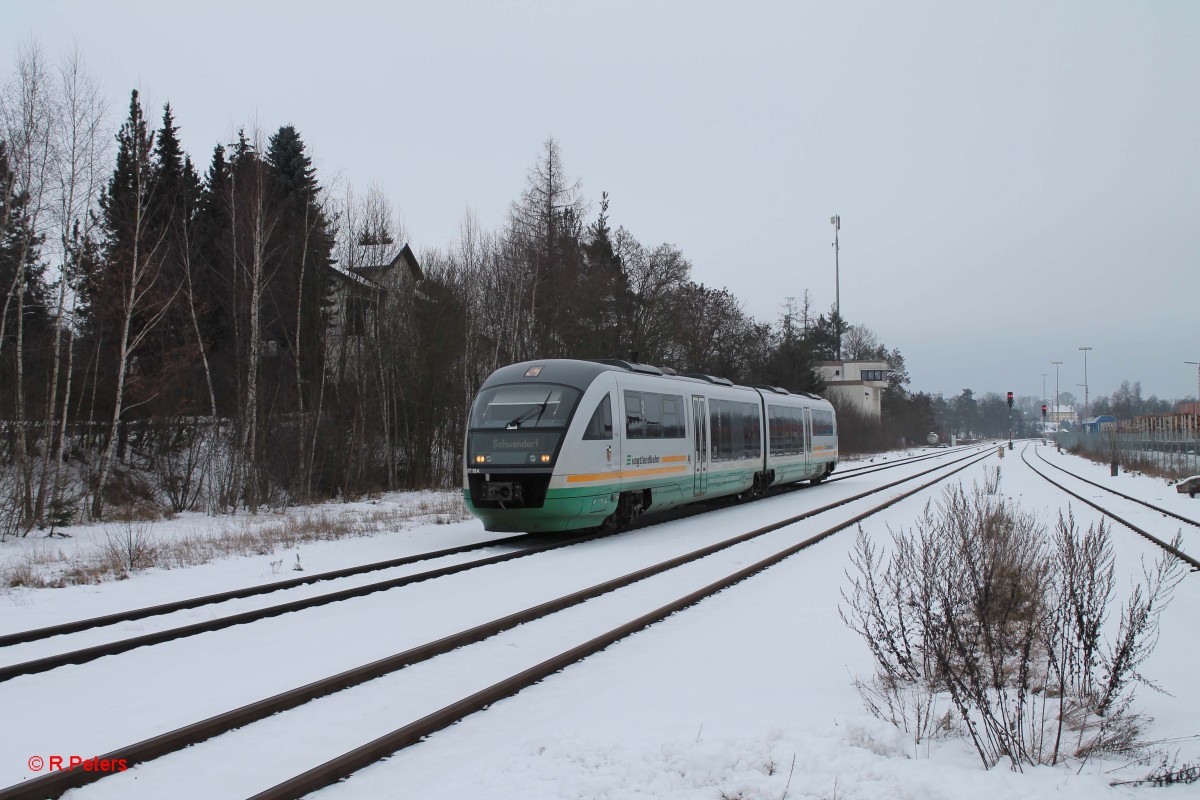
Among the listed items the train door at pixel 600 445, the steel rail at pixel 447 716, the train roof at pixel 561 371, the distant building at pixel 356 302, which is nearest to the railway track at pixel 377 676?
the steel rail at pixel 447 716

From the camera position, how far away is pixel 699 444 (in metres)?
19.6

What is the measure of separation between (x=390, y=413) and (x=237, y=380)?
7566mm

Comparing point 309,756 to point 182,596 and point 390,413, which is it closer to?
point 182,596

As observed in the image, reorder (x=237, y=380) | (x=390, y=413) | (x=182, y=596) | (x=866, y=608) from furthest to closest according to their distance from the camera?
(x=390, y=413)
(x=237, y=380)
(x=182, y=596)
(x=866, y=608)

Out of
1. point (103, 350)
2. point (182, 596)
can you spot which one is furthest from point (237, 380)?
point (182, 596)

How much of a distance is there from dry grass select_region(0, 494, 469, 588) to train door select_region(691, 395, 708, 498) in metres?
5.35

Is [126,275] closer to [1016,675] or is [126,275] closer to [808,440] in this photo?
[808,440]

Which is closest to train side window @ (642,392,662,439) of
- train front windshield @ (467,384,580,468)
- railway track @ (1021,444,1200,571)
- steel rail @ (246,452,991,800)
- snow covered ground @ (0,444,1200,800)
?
train front windshield @ (467,384,580,468)

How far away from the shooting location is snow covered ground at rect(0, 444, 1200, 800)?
14.9ft

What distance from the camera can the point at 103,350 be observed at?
82.4 feet

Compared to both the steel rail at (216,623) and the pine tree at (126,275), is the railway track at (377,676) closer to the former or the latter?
the steel rail at (216,623)

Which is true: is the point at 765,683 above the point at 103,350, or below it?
below

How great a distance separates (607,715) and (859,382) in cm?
9538

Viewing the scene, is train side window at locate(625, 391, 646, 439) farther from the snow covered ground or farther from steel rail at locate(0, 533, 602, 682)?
the snow covered ground
